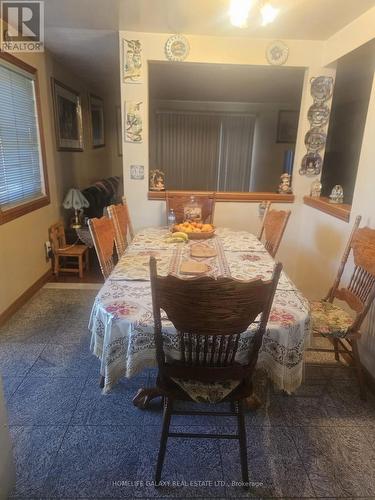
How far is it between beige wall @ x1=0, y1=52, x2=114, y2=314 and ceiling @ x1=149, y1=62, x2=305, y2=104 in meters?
1.10

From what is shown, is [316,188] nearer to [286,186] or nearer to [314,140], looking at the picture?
[286,186]

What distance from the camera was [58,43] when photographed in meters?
2.96

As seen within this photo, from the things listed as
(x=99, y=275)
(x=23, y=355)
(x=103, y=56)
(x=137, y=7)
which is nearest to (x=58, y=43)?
(x=103, y=56)

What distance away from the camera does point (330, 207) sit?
2566mm

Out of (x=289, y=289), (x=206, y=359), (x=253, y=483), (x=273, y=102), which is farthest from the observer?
(x=273, y=102)

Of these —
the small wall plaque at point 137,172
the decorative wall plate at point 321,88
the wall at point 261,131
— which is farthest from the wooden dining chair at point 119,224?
the wall at point 261,131

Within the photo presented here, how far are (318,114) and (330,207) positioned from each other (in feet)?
3.14

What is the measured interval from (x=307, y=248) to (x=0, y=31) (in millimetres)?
3183

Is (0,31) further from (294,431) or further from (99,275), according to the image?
(294,431)

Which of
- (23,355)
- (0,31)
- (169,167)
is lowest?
(23,355)

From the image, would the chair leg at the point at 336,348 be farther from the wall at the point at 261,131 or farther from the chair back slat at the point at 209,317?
the wall at the point at 261,131

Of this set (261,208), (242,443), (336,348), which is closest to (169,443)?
(242,443)

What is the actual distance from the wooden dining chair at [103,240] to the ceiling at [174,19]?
1449 millimetres

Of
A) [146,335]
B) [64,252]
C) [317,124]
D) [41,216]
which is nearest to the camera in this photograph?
[146,335]
